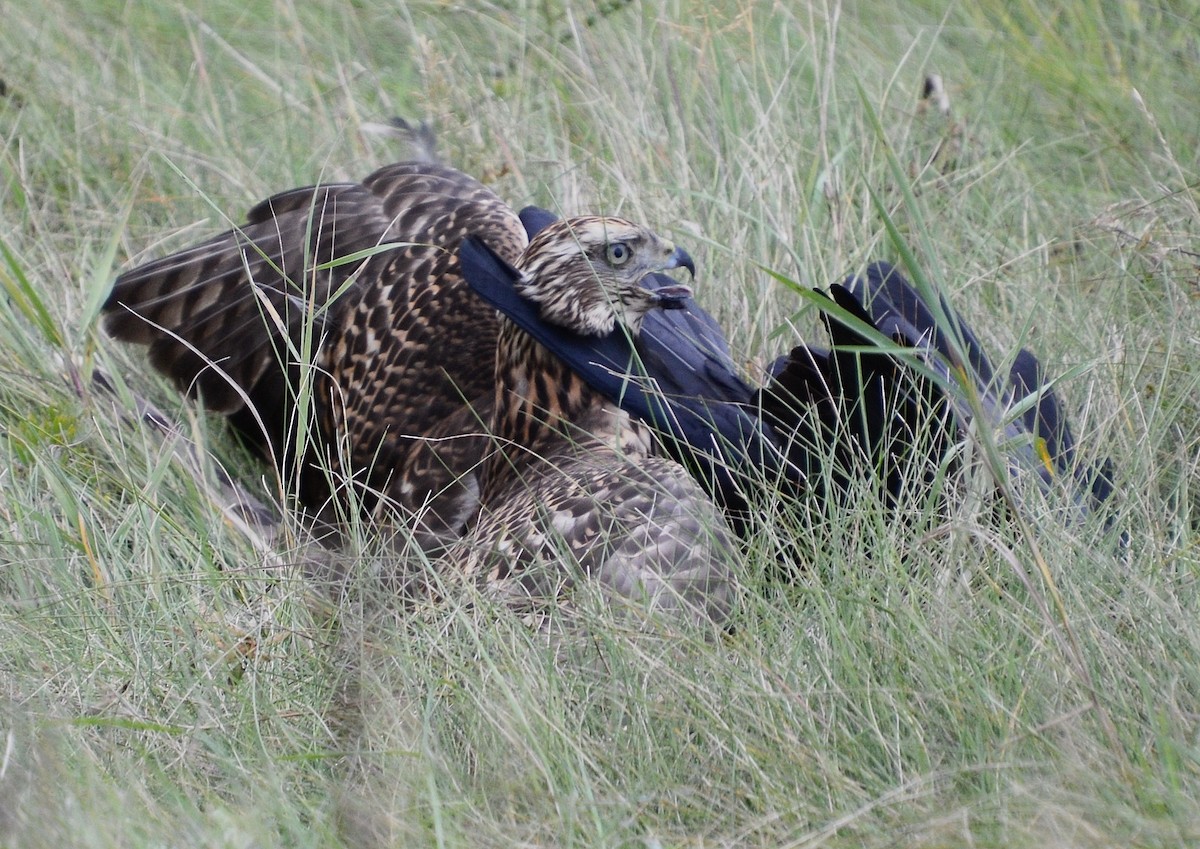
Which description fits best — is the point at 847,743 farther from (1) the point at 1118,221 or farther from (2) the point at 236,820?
(1) the point at 1118,221

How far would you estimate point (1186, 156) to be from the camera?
14.0ft

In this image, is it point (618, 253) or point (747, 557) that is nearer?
point (747, 557)

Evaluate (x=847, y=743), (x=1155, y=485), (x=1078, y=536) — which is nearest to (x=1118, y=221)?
(x=1155, y=485)

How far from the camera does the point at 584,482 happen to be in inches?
118

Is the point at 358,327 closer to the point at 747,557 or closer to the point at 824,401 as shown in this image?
the point at 824,401

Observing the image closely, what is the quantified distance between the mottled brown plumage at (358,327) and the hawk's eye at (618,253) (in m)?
0.61

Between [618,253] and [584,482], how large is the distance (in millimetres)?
531

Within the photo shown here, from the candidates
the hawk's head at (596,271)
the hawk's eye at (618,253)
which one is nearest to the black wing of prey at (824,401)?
the hawk's head at (596,271)

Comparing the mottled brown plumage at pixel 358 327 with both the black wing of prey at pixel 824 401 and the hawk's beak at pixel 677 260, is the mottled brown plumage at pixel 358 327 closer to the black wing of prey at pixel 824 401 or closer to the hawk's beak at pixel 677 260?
the black wing of prey at pixel 824 401

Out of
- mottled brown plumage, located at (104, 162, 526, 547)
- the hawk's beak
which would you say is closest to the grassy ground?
the hawk's beak

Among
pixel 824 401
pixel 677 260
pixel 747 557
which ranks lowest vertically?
pixel 747 557

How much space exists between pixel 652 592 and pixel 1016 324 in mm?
1399

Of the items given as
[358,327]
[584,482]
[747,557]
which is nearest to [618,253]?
[584,482]

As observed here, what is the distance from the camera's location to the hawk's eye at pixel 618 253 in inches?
126
